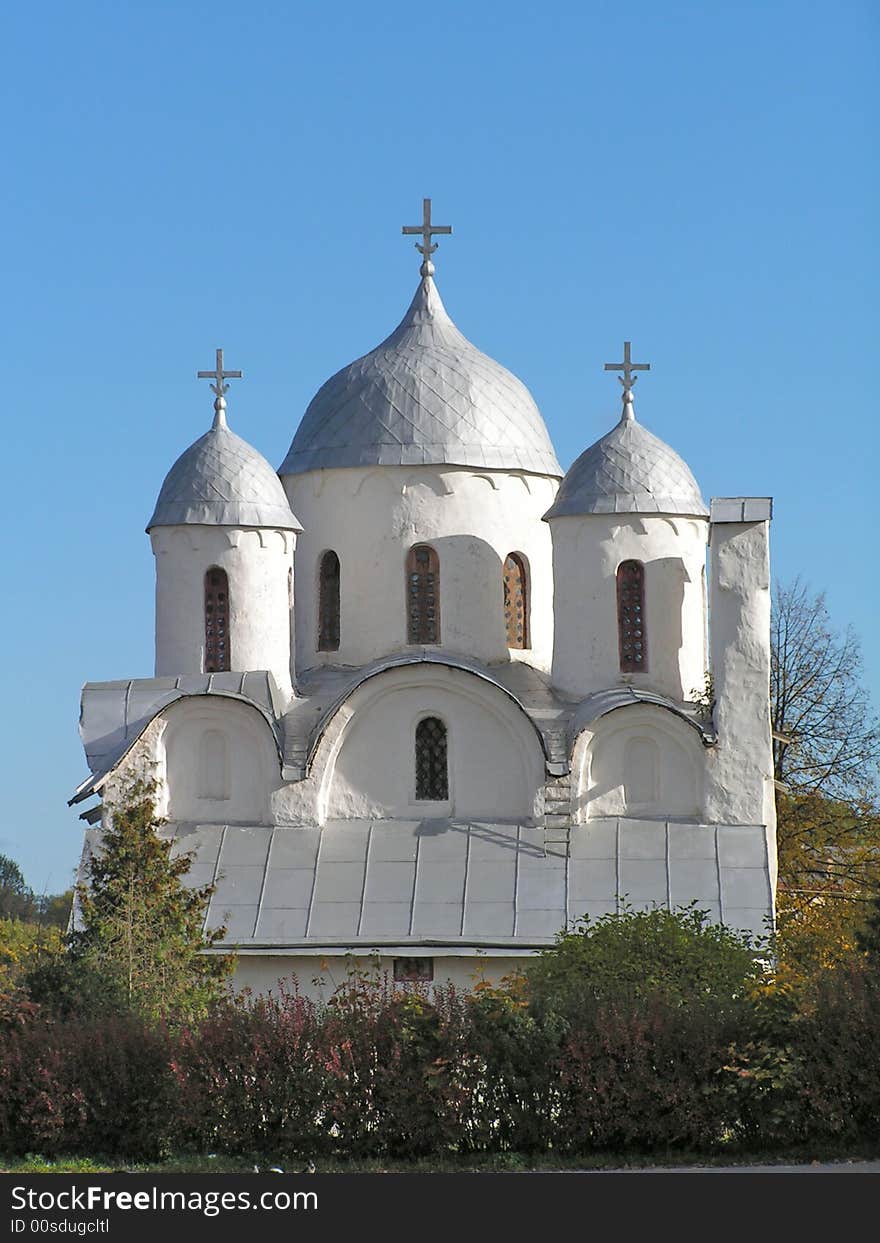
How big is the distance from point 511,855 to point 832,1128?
33.8 feet

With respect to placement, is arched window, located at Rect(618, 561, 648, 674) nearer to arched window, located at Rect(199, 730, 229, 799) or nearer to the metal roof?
the metal roof

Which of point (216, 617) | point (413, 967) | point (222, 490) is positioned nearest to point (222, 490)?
point (222, 490)

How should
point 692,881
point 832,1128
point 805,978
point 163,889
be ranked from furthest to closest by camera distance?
point 692,881 → point 163,889 → point 805,978 → point 832,1128

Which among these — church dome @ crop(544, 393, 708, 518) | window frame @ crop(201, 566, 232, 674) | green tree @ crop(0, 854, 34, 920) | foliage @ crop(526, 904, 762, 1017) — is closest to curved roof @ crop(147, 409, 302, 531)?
window frame @ crop(201, 566, 232, 674)

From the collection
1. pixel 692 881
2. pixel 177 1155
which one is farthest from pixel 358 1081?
pixel 692 881

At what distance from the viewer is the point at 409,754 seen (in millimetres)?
26984

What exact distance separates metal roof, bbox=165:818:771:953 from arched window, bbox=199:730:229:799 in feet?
1.43

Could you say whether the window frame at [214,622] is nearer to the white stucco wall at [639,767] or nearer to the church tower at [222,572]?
the church tower at [222,572]

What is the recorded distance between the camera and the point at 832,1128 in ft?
52.4

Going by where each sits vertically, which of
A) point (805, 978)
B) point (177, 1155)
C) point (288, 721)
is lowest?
point (177, 1155)

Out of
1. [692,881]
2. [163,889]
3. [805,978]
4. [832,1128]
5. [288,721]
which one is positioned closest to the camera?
[832,1128]

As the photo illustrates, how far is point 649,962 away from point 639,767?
22.4 ft

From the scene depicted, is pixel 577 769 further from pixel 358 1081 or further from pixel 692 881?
pixel 358 1081

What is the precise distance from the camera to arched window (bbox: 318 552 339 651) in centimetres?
2942
